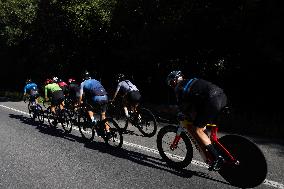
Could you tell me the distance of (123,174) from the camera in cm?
625

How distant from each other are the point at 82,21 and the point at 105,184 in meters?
17.9

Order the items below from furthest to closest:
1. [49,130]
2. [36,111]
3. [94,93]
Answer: [36,111], [49,130], [94,93]

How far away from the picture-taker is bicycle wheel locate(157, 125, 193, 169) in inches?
A: 251

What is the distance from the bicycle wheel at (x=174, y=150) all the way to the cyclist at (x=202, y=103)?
558 millimetres

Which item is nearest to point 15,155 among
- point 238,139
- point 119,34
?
point 238,139

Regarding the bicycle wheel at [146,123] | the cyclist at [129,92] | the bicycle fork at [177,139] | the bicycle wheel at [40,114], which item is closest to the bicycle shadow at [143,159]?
the bicycle fork at [177,139]

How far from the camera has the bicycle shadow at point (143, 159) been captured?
6.09 m

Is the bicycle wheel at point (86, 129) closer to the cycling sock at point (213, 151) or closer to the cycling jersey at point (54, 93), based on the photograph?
the cycling jersey at point (54, 93)

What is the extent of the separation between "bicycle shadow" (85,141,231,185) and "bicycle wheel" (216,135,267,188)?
199 mm

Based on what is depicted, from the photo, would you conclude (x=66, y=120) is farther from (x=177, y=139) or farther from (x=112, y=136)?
(x=177, y=139)

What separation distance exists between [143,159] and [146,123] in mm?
2766

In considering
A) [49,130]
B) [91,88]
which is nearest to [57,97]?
[49,130]

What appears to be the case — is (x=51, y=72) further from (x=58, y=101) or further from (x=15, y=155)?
(x=15, y=155)

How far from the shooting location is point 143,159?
7176 mm
